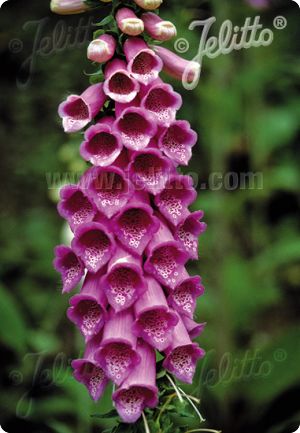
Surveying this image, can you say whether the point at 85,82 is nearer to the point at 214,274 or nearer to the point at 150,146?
the point at 214,274

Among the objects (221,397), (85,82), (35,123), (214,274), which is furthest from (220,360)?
(35,123)

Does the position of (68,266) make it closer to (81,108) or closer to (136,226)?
(136,226)

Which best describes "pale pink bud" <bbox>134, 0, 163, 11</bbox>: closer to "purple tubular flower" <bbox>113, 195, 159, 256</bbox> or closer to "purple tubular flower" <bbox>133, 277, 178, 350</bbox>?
"purple tubular flower" <bbox>113, 195, 159, 256</bbox>

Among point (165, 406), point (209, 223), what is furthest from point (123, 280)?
point (209, 223)

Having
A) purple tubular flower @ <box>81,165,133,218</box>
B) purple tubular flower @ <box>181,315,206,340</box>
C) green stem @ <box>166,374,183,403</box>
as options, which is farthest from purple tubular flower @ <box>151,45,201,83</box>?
green stem @ <box>166,374,183,403</box>

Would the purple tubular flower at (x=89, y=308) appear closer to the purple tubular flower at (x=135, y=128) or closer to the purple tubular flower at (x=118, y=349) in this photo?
the purple tubular flower at (x=118, y=349)

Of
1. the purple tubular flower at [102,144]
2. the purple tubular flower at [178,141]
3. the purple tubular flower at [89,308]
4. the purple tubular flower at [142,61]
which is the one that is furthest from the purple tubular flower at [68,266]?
the purple tubular flower at [142,61]
